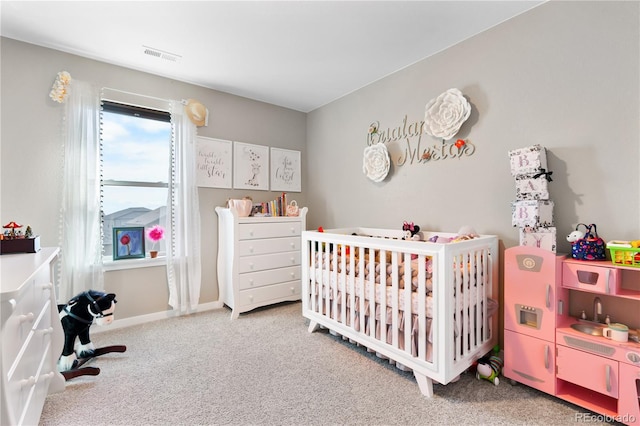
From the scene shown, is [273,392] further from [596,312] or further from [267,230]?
[596,312]

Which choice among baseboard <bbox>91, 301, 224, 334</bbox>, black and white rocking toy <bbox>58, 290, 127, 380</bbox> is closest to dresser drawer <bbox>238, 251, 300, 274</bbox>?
baseboard <bbox>91, 301, 224, 334</bbox>

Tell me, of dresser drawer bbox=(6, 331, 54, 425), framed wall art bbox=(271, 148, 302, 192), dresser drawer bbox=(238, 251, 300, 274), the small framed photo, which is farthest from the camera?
framed wall art bbox=(271, 148, 302, 192)

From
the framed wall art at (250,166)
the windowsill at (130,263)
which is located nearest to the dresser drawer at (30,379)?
the windowsill at (130,263)

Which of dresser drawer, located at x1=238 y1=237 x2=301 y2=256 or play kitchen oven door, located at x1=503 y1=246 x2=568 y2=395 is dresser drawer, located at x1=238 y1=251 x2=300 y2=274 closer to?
dresser drawer, located at x1=238 y1=237 x2=301 y2=256

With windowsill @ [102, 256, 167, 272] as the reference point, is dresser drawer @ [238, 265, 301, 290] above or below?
below

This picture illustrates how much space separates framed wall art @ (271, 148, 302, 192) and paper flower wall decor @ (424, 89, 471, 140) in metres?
1.84

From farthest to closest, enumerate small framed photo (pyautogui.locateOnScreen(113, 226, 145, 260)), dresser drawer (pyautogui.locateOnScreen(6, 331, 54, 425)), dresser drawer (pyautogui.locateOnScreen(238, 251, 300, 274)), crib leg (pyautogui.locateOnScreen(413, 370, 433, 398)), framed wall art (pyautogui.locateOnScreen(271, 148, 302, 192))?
framed wall art (pyautogui.locateOnScreen(271, 148, 302, 192)), dresser drawer (pyautogui.locateOnScreen(238, 251, 300, 274)), small framed photo (pyautogui.locateOnScreen(113, 226, 145, 260)), crib leg (pyautogui.locateOnScreen(413, 370, 433, 398)), dresser drawer (pyautogui.locateOnScreen(6, 331, 54, 425))

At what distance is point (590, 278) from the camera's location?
5.11ft

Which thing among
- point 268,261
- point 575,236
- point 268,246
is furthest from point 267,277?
point 575,236

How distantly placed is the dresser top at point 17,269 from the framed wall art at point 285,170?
2.28 meters

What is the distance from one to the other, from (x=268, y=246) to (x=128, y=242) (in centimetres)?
133

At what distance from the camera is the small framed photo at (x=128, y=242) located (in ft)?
8.75

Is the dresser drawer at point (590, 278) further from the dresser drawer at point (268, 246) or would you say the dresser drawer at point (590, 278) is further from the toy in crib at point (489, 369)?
the dresser drawer at point (268, 246)

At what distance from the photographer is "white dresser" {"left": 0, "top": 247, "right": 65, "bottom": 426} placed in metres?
0.89
